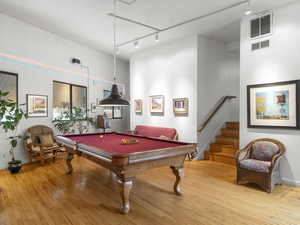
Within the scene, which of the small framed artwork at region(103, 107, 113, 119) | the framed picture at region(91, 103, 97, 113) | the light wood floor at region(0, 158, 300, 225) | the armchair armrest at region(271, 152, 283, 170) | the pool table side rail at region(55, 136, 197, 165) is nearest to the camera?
the pool table side rail at region(55, 136, 197, 165)

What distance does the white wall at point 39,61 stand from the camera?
16.4 feet

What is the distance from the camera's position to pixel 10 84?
5.05 metres

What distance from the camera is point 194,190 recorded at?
3.55m

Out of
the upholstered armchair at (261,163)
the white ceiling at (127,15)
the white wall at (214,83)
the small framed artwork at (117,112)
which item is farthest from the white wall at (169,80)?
the upholstered armchair at (261,163)

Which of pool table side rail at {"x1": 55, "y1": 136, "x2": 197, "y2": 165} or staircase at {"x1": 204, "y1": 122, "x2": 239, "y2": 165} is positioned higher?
pool table side rail at {"x1": 55, "y1": 136, "x2": 197, "y2": 165}

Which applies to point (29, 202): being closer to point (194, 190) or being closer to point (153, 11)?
point (194, 190)

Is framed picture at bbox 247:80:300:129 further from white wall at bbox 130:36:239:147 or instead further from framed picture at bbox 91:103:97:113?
framed picture at bbox 91:103:97:113

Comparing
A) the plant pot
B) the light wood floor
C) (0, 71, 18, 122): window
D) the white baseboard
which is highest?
(0, 71, 18, 122): window

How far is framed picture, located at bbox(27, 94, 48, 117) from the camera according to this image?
549 cm

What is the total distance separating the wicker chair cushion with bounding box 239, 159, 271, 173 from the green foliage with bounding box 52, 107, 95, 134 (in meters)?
5.04

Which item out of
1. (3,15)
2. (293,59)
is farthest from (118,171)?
(3,15)

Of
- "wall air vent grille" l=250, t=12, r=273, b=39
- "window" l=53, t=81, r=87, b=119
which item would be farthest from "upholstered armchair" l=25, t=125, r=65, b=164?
"wall air vent grille" l=250, t=12, r=273, b=39

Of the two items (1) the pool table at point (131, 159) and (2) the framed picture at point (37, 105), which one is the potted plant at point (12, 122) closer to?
(2) the framed picture at point (37, 105)

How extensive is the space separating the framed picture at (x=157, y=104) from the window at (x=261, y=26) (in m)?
3.18
